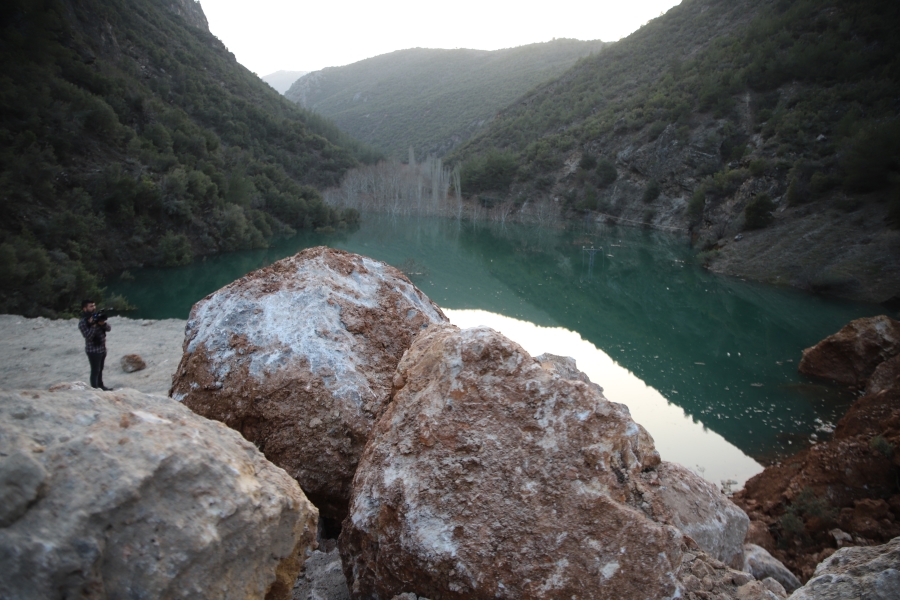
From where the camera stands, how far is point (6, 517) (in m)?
1.21

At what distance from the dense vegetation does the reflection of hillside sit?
244 inches

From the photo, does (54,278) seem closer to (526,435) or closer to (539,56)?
(526,435)

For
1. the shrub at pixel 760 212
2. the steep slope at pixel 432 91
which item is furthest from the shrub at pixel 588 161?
the steep slope at pixel 432 91

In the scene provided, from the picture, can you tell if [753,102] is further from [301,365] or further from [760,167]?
[301,365]

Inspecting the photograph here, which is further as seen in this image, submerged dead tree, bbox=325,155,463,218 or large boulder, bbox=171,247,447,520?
submerged dead tree, bbox=325,155,463,218

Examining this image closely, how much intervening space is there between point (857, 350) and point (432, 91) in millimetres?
116058

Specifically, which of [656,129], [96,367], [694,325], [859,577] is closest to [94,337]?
[96,367]

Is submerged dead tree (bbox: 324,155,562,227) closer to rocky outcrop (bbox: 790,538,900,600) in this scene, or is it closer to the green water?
the green water

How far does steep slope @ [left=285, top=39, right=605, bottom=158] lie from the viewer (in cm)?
9544

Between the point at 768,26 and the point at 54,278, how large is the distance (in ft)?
170

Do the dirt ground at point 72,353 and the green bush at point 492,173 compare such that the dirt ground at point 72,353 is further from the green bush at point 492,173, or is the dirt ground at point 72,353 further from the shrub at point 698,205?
the green bush at point 492,173

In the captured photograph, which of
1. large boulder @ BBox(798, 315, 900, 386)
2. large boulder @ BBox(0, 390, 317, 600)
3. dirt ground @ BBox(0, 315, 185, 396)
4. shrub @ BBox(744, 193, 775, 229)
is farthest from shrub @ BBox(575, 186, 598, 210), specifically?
large boulder @ BBox(0, 390, 317, 600)

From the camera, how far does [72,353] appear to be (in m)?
9.34

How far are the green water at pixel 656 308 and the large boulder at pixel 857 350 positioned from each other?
1.73 ft
